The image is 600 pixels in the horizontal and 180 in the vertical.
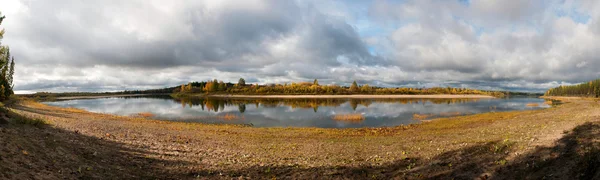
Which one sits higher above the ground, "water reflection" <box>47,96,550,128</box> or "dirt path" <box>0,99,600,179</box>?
"dirt path" <box>0,99,600,179</box>

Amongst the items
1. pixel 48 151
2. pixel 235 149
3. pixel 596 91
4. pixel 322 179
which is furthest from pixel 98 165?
pixel 596 91

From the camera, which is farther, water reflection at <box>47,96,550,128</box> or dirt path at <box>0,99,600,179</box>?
water reflection at <box>47,96,550,128</box>

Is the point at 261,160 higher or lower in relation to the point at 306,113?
higher

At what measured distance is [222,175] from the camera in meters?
13.8

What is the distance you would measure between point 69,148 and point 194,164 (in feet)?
22.0

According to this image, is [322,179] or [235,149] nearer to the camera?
[322,179]

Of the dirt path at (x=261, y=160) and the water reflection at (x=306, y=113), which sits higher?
the dirt path at (x=261, y=160)

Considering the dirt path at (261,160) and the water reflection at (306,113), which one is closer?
the dirt path at (261,160)

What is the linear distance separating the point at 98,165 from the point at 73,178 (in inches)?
101

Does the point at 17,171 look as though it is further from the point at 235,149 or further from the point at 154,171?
the point at 235,149

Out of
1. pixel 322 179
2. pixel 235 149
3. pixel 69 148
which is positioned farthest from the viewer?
pixel 235 149

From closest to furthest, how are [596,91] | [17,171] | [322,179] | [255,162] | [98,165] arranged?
1. [17,171]
2. [322,179]
3. [98,165]
4. [255,162]
5. [596,91]

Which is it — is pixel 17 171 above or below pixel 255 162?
above

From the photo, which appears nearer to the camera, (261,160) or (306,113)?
(261,160)
